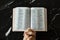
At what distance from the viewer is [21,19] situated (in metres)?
1.46

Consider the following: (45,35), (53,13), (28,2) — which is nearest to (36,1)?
(28,2)

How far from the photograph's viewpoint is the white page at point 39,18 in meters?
1.45

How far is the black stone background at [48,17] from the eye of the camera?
1485mm

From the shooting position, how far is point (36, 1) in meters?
1.53

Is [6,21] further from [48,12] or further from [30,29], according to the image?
[48,12]

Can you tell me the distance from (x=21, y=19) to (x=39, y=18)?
0.48 feet

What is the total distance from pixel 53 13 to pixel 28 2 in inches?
Result: 9.1

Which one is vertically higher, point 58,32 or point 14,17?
point 14,17

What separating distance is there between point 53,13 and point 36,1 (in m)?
0.18

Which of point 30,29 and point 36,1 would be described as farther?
point 36,1

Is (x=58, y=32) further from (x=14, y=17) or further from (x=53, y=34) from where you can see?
(x=14, y=17)

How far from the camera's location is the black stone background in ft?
4.87

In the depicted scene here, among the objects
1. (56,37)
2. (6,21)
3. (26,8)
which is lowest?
(56,37)

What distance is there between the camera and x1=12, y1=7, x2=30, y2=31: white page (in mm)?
1442
